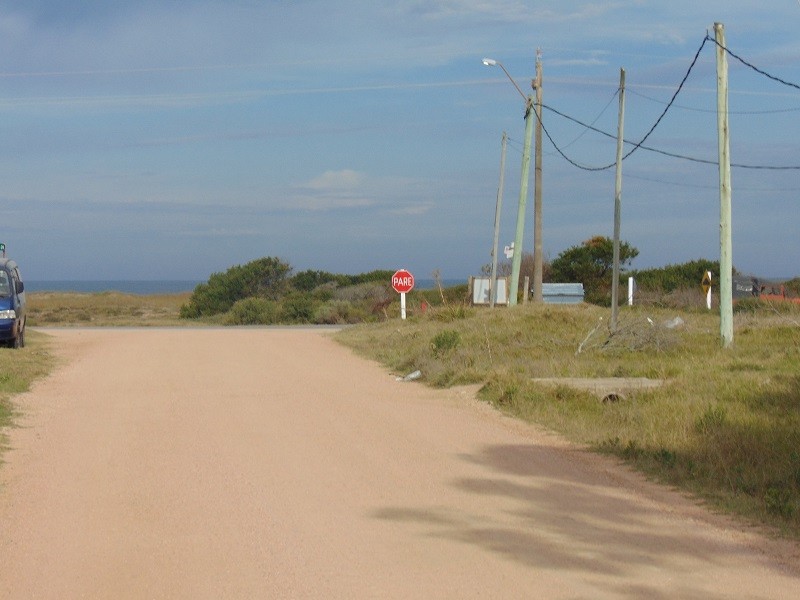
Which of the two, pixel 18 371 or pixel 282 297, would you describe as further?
pixel 282 297

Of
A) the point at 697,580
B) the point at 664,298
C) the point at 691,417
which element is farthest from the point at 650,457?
the point at 664,298

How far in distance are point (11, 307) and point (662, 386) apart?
557 inches

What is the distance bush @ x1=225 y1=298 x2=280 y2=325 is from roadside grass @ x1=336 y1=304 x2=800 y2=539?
60.7 feet

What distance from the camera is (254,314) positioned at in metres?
46.2

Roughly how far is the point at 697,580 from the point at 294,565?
240cm

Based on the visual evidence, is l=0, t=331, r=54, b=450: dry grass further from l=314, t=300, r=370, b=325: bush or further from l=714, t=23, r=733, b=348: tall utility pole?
l=314, t=300, r=370, b=325: bush

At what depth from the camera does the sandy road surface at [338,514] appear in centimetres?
634

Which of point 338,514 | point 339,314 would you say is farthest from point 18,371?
point 339,314

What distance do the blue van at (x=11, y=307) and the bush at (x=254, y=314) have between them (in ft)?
69.7

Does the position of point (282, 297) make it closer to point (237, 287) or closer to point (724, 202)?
point (237, 287)

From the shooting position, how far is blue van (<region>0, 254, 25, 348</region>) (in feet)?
74.2

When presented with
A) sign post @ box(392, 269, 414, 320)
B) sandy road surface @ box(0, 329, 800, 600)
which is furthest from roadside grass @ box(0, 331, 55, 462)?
sign post @ box(392, 269, 414, 320)

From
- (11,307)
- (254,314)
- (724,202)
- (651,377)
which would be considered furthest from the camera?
(254,314)

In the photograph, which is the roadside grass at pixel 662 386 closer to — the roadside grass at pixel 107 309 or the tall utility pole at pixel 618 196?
the tall utility pole at pixel 618 196
